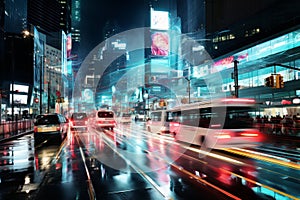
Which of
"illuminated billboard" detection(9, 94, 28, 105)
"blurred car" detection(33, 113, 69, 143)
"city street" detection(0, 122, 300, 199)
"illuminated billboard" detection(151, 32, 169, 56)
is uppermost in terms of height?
"illuminated billboard" detection(151, 32, 169, 56)

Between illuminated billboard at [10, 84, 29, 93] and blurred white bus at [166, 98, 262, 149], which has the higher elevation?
illuminated billboard at [10, 84, 29, 93]

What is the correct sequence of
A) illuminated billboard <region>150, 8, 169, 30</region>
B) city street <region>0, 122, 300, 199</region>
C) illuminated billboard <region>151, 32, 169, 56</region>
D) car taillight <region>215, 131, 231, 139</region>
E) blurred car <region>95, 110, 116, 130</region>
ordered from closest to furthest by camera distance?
1. city street <region>0, 122, 300, 199</region>
2. car taillight <region>215, 131, 231, 139</region>
3. blurred car <region>95, 110, 116, 130</region>
4. illuminated billboard <region>151, 32, 169, 56</region>
5. illuminated billboard <region>150, 8, 169, 30</region>

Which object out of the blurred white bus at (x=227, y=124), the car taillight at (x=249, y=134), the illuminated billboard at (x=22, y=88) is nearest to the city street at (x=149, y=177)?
the blurred white bus at (x=227, y=124)

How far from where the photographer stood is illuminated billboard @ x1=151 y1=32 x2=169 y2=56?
12100cm

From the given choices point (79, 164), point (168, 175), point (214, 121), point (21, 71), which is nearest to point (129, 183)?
point (168, 175)

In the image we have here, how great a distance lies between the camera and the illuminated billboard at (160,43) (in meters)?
121

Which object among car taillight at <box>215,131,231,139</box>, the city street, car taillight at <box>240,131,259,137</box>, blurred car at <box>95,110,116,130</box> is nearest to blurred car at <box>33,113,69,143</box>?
the city street

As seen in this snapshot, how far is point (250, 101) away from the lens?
44.2ft

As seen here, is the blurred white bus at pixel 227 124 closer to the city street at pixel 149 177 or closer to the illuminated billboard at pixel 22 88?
the city street at pixel 149 177

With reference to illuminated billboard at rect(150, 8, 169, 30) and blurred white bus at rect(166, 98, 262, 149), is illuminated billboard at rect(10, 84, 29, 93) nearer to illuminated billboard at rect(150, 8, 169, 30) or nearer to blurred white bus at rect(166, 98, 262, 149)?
blurred white bus at rect(166, 98, 262, 149)

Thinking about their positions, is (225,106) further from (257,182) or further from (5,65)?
(5,65)

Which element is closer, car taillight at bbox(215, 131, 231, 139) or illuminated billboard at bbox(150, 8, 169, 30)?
car taillight at bbox(215, 131, 231, 139)

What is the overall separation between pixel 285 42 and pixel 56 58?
280 feet

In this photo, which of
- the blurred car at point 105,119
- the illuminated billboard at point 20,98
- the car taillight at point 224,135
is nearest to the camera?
the car taillight at point 224,135
